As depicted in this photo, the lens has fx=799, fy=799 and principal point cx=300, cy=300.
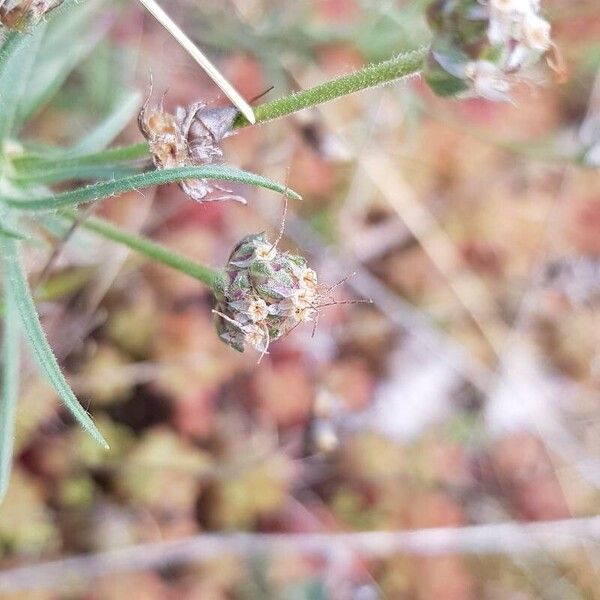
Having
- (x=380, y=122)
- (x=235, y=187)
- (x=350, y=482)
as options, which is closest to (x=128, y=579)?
(x=350, y=482)

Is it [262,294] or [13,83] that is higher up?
[13,83]

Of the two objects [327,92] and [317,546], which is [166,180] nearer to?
[327,92]

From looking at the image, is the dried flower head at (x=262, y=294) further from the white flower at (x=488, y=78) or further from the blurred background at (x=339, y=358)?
the blurred background at (x=339, y=358)

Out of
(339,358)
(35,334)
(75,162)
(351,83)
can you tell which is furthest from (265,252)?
(339,358)

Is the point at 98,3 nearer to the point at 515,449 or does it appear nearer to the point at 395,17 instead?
the point at 395,17

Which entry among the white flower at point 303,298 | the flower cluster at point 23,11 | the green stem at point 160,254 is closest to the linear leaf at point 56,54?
the green stem at point 160,254

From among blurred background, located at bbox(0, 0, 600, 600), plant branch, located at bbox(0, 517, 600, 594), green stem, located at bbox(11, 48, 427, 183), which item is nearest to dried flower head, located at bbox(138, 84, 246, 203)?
green stem, located at bbox(11, 48, 427, 183)
